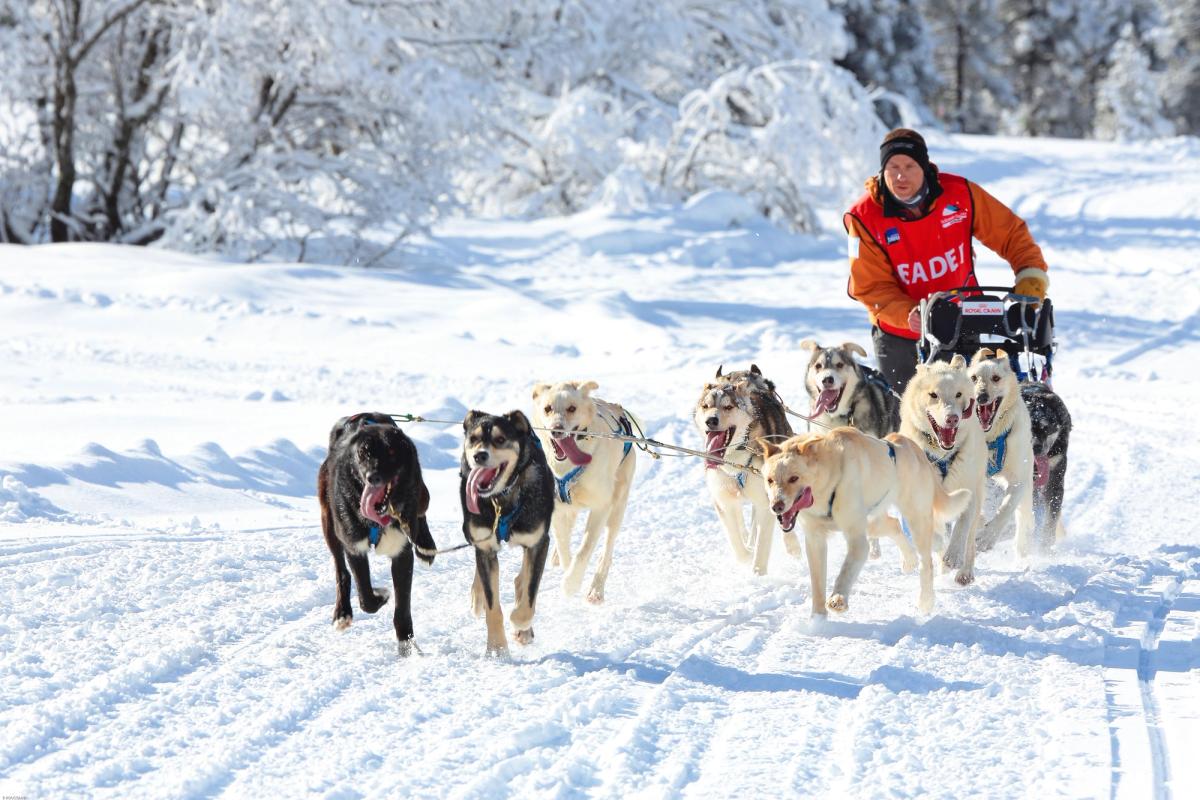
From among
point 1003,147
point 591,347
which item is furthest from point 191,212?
point 1003,147

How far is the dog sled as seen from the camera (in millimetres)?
6535

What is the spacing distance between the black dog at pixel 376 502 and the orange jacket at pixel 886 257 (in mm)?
2864

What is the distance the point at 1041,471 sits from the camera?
6.74 m

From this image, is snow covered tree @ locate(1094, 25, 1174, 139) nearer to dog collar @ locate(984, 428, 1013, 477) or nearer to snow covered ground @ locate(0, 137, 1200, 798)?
snow covered ground @ locate(0, 137, 1200, 798)

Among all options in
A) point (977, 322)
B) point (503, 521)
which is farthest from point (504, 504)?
point (977, 322)

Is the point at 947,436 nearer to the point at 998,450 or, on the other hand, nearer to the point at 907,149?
the point at 998,450

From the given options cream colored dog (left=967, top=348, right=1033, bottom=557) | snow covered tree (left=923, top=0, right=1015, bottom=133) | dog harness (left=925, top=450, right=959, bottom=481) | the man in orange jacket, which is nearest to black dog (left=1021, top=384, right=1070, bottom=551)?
cream colored dog (left=967, top=348, right=1033, bottom=557)

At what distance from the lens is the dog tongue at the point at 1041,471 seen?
6707 millimetres

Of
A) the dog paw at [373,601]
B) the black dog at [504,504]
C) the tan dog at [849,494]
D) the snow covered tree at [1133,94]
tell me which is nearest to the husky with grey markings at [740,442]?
the tan dog at [849,494]

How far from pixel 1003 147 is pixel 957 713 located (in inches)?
1532

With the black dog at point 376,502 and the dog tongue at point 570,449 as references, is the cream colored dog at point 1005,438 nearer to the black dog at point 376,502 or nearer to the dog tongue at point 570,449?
the dog tongue at point 570,449

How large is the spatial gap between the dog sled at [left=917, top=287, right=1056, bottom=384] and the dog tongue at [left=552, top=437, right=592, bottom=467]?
191 cm

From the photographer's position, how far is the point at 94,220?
18.5 metres

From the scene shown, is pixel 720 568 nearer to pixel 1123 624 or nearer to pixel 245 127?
pixel 1123 624
